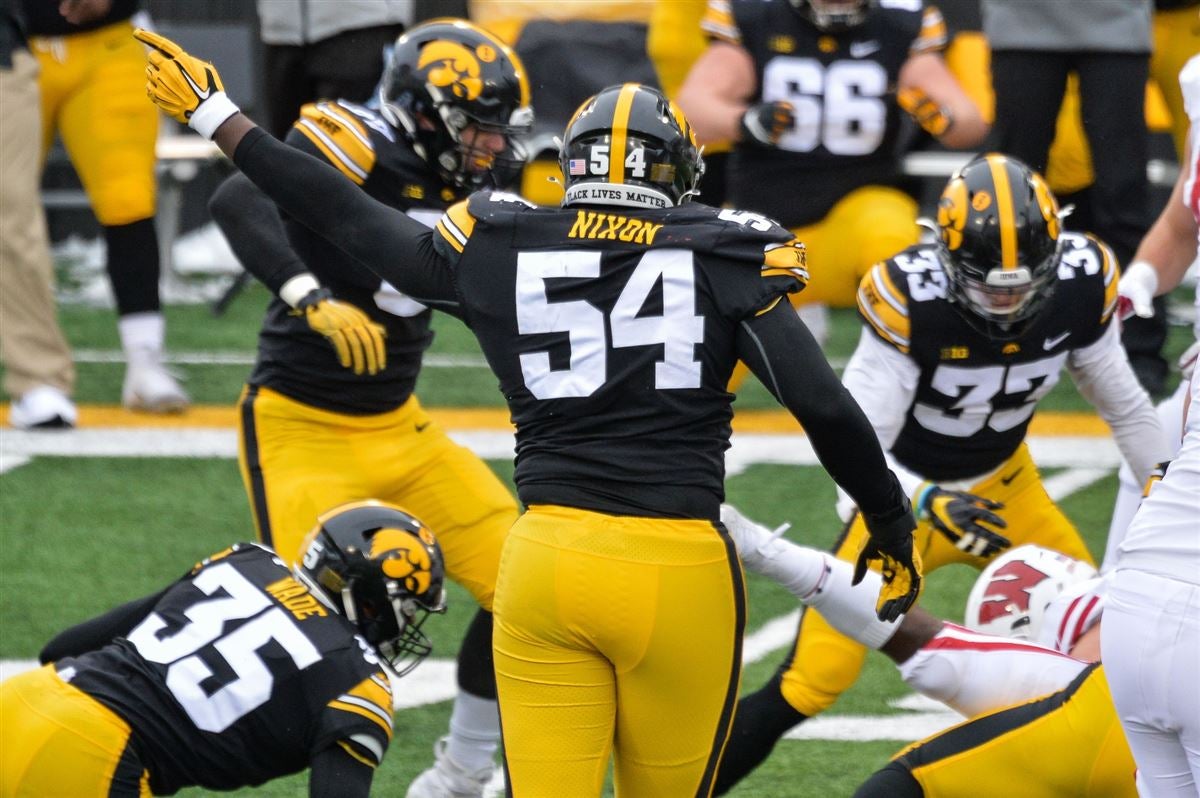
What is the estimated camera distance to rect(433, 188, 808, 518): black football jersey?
119 inches

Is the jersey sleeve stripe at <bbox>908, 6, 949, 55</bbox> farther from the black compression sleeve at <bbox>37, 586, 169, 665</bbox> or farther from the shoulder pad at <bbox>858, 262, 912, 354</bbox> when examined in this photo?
the black compression sleeve at <bbox>37, 586, 169, 665</bbox>

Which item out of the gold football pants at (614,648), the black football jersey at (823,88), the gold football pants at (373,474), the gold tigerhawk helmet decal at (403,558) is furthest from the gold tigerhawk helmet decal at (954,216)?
the black football jersey at (823,88)

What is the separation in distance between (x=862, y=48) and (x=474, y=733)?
3483 millimetres

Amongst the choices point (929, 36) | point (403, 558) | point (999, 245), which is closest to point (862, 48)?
point (929, 36)

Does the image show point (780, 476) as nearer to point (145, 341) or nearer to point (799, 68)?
point (799, 68)

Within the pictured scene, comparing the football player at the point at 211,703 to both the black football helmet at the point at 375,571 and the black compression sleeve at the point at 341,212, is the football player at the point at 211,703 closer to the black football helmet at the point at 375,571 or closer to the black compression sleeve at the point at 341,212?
the black football helmet at the point at 375,571

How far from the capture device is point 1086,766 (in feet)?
10.7

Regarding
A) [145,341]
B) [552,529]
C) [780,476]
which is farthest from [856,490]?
[145,341]

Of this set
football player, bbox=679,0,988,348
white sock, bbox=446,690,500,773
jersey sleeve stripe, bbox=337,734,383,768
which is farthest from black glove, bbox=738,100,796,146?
jersey sleeve stripe, bbox=337,734,383,768

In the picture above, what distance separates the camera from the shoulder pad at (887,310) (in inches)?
170

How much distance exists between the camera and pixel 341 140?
14.1 ft

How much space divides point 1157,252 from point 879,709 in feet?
4.54

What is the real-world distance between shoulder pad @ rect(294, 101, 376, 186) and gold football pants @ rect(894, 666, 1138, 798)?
6.33 feet

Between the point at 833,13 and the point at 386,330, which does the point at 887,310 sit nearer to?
the point at 386,330
